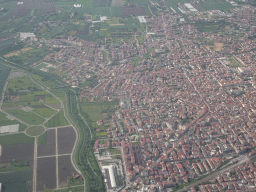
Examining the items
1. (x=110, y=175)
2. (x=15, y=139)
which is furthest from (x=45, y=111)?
(x=110, y=175)

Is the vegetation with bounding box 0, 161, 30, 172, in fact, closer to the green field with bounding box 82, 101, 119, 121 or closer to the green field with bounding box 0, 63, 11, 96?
the green field with bounding box 82, 101, 119, 121

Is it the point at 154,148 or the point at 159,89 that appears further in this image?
the point at 159,89

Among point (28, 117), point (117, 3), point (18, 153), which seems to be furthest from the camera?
point (117, 3)

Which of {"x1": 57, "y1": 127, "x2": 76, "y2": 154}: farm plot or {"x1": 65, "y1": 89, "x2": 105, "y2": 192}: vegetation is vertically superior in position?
{"x1": 65, "y1": 89, "x2": 105, "y2": 192}: vegetation

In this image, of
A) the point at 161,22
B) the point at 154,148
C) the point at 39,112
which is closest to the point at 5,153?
the point at 39,112

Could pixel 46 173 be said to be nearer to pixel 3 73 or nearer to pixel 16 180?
pixel 16 180

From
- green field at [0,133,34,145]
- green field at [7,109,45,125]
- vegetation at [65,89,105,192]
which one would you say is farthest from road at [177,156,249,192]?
green field at [7,109,45,125]

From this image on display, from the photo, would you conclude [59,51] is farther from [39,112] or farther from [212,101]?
[212,101]
